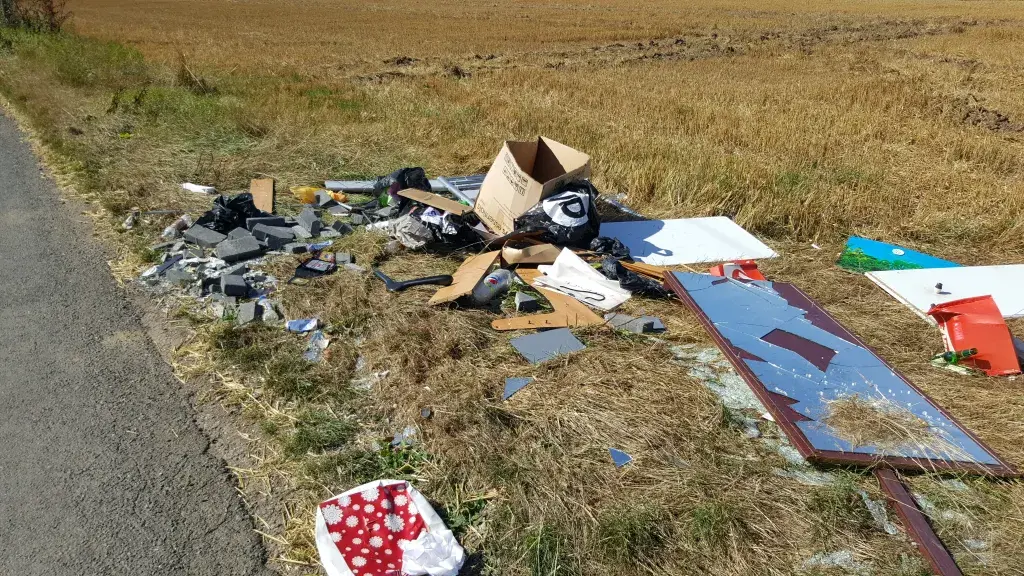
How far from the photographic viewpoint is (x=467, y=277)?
14.4ft

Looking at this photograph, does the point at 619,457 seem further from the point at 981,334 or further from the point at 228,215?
the point at 228,215

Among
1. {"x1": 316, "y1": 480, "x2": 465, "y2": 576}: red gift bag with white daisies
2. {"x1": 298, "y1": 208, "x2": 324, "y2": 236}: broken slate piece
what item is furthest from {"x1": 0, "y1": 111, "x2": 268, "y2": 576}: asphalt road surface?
{"x1": 298, "y1": 208, "x2": 324, "y2": 236}: broken slate piece

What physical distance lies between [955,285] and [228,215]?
19.2 feet

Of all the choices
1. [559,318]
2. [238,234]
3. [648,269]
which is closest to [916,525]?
[559,318]

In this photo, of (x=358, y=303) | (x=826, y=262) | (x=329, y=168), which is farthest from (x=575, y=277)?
(x=329, y=168)

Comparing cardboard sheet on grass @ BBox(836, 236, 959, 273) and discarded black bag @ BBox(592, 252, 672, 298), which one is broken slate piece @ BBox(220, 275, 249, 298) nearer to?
discarded black bag @ BBox(592, 252, 672, 298)

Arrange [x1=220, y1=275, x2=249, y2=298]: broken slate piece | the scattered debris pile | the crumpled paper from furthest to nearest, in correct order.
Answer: [x1=220, y1=275, x2=249, y2=298]: broken slate piece → the scattered debris pile → the crumpled paper

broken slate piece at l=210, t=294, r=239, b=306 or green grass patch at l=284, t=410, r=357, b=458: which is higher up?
green grass patch at l=284, t=410, r=357, b=458

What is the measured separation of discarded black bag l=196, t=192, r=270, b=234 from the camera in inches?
210

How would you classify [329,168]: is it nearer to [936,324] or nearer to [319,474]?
[319,474]

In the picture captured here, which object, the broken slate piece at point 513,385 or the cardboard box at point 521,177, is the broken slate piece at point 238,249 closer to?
the cardboard box at point 521,177

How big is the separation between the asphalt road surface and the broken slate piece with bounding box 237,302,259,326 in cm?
52

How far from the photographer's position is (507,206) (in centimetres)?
537

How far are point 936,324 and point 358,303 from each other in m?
3.88
